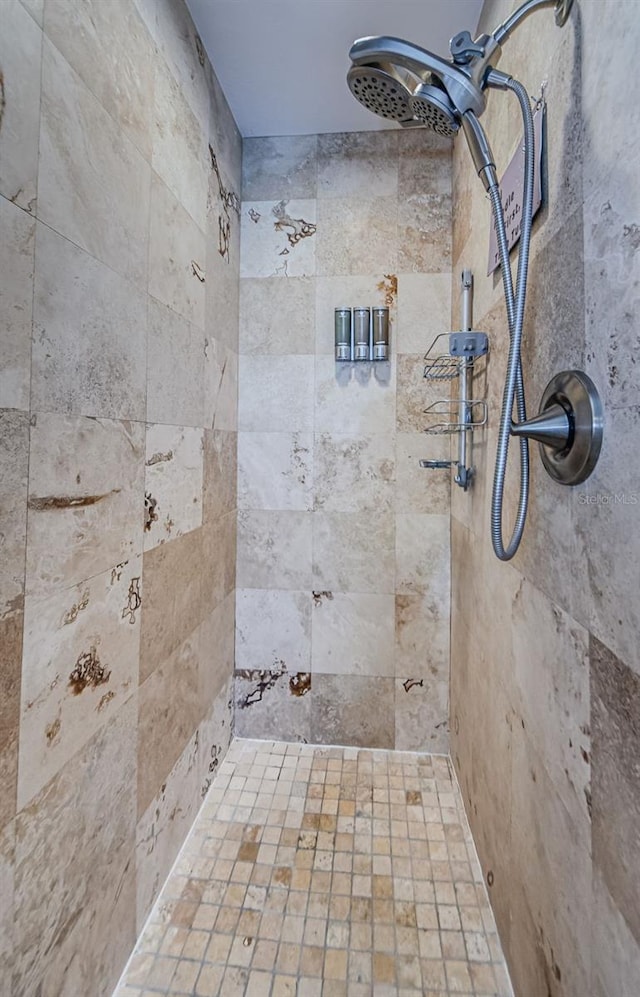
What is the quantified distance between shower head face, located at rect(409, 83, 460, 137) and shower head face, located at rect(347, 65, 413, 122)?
0.03m

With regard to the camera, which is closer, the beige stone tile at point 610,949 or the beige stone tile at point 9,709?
the beige stone tile at point 610,949

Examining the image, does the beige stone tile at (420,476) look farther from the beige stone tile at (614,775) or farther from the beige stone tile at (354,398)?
the beige stone tile at (614,775)

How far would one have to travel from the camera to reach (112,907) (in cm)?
90

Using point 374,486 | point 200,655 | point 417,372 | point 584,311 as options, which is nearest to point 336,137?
point 417,372

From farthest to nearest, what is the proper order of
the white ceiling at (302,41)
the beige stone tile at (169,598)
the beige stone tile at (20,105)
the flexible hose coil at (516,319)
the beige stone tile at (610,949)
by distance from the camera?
the white ceiling at (302,41), the beige stone tile at (169,598), the flexible hose coil at (516,319), the beige stone tile at (20,105), the beige stone tile at (610,949)

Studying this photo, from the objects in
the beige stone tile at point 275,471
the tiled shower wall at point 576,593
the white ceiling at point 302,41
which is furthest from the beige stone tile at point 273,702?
the white ceiling at point 302,41

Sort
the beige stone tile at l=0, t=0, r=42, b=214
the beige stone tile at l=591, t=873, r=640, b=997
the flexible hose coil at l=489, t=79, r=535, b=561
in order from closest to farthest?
the beige stone tile at l=591, t=873, r=640, b=997 → the beige stone tile at l=0, t=0, r=42, b=214 → the flexible hose coil at l=489, t=79, r=535, b=561

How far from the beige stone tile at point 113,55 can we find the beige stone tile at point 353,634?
1.50 metres

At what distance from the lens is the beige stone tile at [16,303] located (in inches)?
24.4

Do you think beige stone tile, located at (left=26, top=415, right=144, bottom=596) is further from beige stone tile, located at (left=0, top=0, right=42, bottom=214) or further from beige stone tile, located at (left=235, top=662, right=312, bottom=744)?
beige stone tile, located at (left=235, top=662, right=312, bottom=744)

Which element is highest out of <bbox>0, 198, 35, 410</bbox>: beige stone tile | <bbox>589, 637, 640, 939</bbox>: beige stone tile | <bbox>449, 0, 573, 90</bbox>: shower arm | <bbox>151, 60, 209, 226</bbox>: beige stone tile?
<bbox>151, 60, 209, 226</bbox>: beige stone tile

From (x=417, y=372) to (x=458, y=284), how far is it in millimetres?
328

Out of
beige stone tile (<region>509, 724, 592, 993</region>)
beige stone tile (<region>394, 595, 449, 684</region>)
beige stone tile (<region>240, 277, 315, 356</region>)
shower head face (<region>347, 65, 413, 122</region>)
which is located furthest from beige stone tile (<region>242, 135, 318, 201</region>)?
beige stone tile (<region>509, 724, 592, 993</region>)

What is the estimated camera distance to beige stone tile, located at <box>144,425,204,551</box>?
1.06 meters
